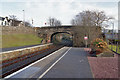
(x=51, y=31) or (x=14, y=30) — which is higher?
(x=14, y=30)

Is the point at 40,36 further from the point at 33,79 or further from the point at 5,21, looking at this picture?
the point at 33,79

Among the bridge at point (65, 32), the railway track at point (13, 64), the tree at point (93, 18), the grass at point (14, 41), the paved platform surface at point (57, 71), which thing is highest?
the tree at point (93, 18)

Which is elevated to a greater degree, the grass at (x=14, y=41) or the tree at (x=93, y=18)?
the tree at (x=93, y=18)

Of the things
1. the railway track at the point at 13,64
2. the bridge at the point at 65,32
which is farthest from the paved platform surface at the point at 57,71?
the bridge at the point at 65,32

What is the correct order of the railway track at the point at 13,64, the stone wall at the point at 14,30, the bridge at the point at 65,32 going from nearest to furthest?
the railway track at the point at 13,64, the bridge at the point at 65,32, the stone wall at the point at 14,30

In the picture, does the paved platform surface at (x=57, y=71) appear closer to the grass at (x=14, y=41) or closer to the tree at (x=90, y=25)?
the grass at (x=14, y=41)

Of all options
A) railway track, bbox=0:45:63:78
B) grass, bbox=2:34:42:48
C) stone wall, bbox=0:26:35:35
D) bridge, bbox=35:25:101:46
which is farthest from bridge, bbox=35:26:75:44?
railway track, bbox=0:45:63:78

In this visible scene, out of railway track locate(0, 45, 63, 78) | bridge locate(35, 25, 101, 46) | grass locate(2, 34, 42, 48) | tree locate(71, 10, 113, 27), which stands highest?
tree locate(71, 10, 113, 27)

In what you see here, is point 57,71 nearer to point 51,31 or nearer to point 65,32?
point 65,32

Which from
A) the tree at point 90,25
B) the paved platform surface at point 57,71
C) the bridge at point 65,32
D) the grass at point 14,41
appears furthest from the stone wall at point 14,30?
the paved platform surface at point 57,71

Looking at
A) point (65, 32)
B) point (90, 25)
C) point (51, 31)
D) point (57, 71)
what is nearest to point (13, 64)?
point (57, 71)

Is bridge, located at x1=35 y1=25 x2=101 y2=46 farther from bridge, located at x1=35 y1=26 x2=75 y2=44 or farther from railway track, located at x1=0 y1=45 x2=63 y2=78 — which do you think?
railway track, located at x1=0 y1=45 x2=63 y2=78

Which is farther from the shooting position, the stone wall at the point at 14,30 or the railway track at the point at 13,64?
the stone wall at the point at 14,30

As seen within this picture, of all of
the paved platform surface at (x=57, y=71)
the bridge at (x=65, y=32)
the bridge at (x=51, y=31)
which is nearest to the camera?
the paved platform surface at (x=57, y=71)
